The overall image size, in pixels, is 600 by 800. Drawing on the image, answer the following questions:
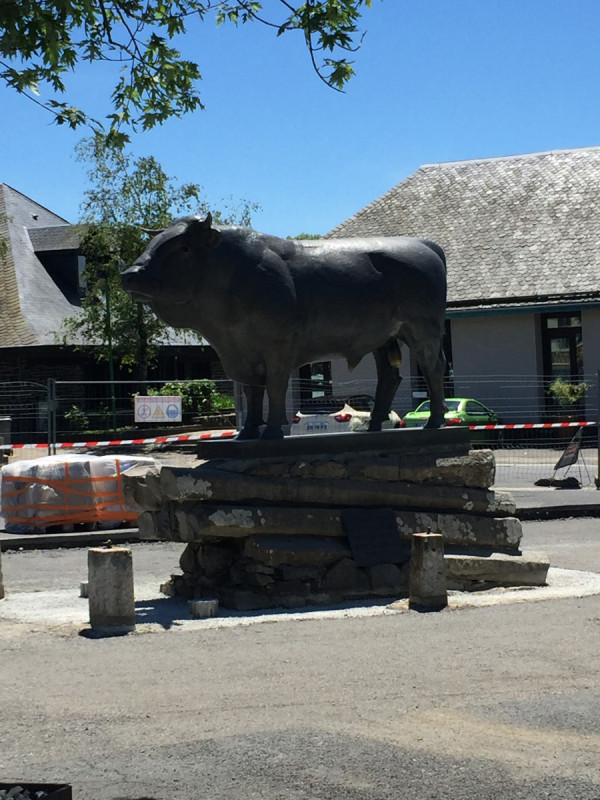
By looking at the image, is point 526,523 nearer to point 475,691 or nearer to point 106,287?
point 475,691

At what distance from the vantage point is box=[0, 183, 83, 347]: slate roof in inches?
1467

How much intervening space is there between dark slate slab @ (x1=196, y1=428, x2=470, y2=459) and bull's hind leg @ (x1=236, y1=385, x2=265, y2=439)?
36 centimetres

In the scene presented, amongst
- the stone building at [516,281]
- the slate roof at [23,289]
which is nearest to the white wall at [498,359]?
the stone building at [516,281]

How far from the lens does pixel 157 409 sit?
24.7m

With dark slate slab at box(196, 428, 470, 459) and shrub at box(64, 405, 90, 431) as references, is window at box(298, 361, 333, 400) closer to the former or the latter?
shrub at box(64, 405, 90, 431)

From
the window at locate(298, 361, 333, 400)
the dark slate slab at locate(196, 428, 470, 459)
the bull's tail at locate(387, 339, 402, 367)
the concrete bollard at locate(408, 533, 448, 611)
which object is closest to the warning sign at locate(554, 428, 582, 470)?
the window at locate(298, 361, 333, 400)

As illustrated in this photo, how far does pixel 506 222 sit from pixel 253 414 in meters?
24.6

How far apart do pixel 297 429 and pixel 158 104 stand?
14.3 meters

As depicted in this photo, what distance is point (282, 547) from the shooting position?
1027cm

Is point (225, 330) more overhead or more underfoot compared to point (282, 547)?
more overhead

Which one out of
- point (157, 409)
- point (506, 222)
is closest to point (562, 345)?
point (506, 222)

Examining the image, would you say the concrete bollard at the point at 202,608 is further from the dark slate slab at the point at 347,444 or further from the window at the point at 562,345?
the window at the point at 562,345

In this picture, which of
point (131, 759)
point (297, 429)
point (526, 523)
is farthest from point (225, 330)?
point (297, 429)

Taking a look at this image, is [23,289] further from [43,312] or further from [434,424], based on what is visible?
[434,424]
